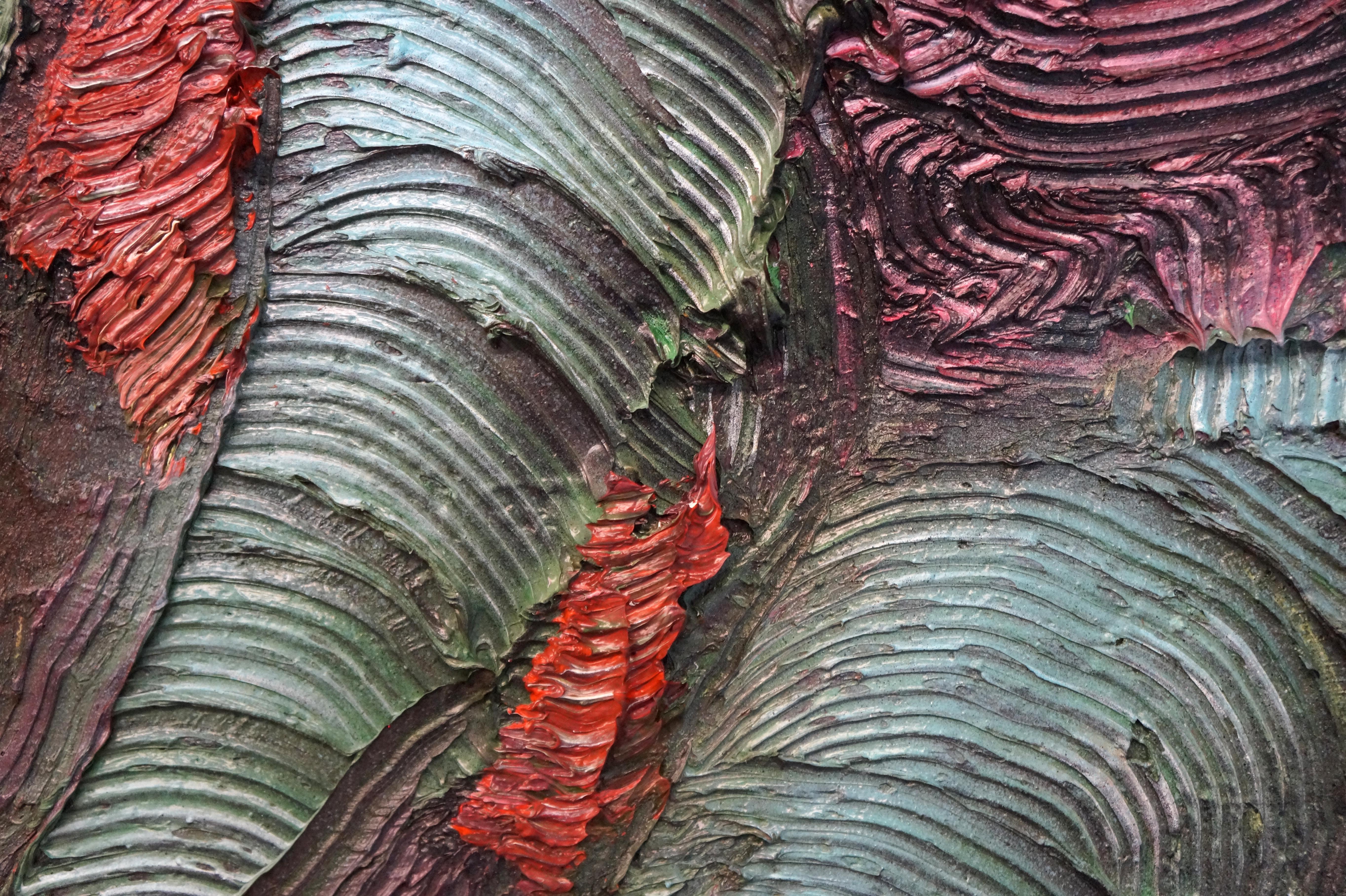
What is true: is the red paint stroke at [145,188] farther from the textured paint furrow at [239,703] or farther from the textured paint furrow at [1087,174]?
the textured paint furrow at [1087,174]

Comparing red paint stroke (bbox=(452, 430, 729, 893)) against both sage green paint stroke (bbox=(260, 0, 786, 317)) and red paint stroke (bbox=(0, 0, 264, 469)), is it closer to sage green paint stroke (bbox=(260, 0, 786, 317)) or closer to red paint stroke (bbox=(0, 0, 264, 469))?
sage green paint stroke (bbox=(260, 0, 786, 317))

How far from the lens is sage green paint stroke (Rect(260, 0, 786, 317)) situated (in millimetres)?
1023

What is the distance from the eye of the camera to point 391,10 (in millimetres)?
1022

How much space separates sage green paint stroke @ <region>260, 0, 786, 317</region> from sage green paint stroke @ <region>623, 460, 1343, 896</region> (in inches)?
18.4

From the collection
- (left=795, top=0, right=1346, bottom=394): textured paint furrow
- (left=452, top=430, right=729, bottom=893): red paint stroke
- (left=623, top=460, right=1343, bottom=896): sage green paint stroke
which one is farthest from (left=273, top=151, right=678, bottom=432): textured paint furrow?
(left=623, top=460, right=1343, bottom=896): sage green paint stroke

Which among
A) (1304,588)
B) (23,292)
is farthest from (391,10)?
(1304,588)

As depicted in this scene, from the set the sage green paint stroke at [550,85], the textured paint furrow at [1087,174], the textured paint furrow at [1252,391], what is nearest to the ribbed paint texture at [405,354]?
the sage green paint stroke at [550,85]

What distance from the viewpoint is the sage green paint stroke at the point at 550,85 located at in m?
1.02

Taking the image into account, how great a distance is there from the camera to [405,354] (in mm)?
1044

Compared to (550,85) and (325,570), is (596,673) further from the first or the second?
(550,85)

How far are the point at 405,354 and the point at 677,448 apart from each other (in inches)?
12.8

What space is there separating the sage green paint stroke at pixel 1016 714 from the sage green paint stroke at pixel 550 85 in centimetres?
47

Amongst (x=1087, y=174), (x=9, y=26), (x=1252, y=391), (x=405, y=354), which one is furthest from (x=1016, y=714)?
(x=9, y=26)

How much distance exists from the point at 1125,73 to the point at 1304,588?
0.62 metres
